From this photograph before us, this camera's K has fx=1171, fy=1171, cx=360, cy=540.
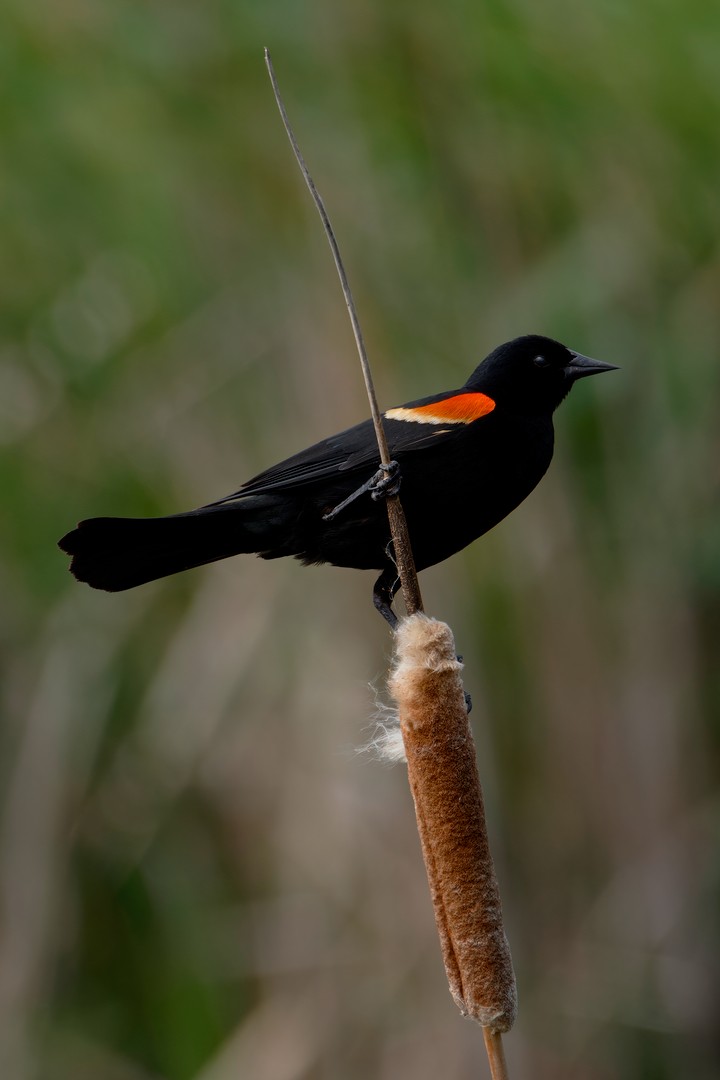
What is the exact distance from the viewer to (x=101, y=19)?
3506 millimetres

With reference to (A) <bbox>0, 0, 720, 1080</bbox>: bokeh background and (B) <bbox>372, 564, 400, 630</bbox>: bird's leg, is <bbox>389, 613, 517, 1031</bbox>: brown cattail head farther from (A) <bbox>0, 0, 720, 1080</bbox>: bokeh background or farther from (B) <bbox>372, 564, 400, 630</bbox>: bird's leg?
(A) <bbox>0, 0, 720, 1080</bbox>: bokeh background

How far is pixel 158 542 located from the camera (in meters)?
2.11

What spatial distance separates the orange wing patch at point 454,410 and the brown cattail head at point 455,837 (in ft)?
2.60

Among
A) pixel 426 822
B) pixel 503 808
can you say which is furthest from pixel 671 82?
pixel 426 822

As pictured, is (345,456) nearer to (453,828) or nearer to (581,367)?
(581,367)

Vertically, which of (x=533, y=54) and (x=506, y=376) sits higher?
(x=533, y=54)

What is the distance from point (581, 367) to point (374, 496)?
0.61 m

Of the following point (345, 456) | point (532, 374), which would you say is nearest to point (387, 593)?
point (345, 456)

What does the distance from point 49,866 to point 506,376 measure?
89.1 inches

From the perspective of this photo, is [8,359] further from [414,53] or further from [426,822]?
[426,822]

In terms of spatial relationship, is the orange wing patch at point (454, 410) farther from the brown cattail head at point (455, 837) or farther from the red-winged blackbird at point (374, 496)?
the brown cattail head at point (455, 837)

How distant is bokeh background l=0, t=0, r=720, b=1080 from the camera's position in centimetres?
341

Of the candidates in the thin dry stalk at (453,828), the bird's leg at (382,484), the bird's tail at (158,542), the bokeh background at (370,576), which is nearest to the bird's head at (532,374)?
the bird's leg at (382,484)

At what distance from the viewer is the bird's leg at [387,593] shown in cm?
239
